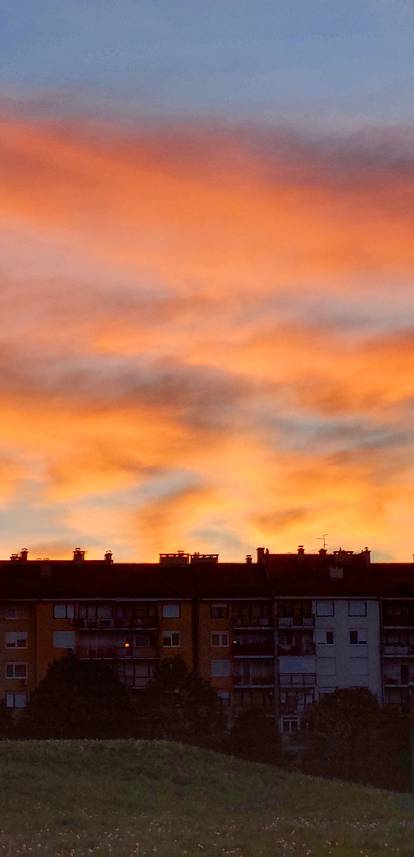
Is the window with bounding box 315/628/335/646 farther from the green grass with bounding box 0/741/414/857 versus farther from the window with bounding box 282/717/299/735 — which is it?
the green grass with bounding box 0/741/414/857

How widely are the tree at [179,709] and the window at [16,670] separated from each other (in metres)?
22.6

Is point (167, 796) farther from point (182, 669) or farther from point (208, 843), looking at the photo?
point (182, 669)

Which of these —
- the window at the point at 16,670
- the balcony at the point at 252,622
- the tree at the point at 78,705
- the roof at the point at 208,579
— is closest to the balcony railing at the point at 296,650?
the balcony at the point at 252,622

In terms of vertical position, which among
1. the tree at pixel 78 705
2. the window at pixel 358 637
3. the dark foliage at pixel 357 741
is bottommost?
the dark foliage at pixel 357 741

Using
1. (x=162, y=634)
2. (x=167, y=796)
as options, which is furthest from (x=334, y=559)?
(x=167, y=796)

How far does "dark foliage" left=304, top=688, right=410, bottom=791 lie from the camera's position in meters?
97.9

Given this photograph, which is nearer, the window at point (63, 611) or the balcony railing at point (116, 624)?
the balcony railing at point (116, 624)

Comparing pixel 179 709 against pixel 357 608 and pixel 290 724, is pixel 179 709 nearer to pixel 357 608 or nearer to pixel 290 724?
pixel 290 724

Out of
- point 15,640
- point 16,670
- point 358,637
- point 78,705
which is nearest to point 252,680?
point 358,637

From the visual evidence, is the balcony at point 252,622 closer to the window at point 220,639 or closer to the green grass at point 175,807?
the window at point 220,639

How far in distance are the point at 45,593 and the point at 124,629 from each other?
845 cm

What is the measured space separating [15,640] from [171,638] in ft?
49.5

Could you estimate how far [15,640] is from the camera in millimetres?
137000

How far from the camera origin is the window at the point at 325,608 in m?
140
